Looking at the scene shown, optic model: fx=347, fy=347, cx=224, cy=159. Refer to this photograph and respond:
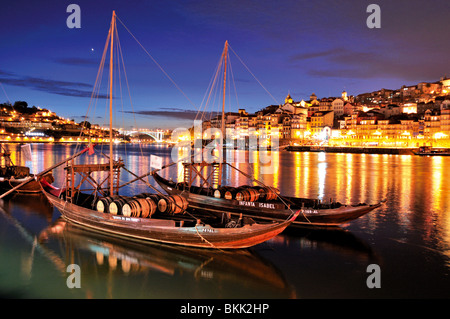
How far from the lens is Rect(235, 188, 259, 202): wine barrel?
16484 millimetres

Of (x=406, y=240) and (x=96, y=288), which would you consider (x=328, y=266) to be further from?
(x=96, y=288)

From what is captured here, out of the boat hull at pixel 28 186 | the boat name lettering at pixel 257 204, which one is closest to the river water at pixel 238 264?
the boat name lettering at pixel 257 204

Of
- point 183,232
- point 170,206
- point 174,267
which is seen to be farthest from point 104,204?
point 174,267

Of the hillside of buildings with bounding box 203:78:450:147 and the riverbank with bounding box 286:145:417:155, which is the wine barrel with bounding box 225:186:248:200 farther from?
the hillside of buildings with bounding box 203:78:450:147

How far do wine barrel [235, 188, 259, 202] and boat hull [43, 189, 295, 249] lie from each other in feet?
16.0

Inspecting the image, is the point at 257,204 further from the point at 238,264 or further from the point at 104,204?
the point at 104,204

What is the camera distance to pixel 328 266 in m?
10.9

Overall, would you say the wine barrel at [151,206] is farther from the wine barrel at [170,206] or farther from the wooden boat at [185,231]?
the wooden boat at [185,231]

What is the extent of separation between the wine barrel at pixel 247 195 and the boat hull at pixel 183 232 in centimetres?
488

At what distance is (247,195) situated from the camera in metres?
16.7

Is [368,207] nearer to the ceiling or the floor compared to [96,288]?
nearer to the ceiling

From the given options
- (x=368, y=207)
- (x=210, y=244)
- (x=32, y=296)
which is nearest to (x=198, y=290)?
(x=210, y=244)

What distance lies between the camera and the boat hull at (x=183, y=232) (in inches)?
442
